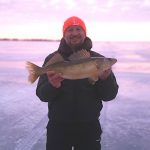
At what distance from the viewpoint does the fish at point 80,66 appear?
3340 mm

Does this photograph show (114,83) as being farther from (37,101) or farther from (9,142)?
(37,101)

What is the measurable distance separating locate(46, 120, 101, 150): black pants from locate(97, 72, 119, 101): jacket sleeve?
28 centimetres

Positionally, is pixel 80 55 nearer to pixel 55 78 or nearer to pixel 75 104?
pixel 55 78

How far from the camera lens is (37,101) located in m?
8.73

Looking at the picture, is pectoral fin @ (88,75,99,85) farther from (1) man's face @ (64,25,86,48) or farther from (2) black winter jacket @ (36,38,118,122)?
(1) man's face @ (64,25,86,48)

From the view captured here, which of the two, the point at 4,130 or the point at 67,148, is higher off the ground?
the point at 67,148

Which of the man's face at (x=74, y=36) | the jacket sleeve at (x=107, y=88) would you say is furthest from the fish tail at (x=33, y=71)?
the jacket sleeve at (x=107, y=88)

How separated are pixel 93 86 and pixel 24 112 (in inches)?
162

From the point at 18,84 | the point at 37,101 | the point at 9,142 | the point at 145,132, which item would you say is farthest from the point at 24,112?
the point at 18,84

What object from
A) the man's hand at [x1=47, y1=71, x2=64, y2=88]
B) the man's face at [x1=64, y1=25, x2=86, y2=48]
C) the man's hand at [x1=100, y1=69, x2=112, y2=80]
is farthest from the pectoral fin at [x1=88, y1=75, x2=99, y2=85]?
the man's face at [x1=64, y1=25, x2=86, y2=48]

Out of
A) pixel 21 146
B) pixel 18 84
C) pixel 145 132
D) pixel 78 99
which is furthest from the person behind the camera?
pixel 18 84

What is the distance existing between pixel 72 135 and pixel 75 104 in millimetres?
300

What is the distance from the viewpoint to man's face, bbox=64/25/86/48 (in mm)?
3668

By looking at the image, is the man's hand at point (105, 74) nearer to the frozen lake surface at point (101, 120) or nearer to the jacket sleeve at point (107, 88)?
the jacket sleeve at point (107, 88)
